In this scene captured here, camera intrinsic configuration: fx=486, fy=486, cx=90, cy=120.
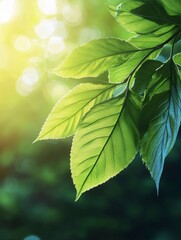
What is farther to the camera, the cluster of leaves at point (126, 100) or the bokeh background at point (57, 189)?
the bokeh background at point (57, 189)

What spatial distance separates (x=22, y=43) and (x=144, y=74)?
6.62 metres

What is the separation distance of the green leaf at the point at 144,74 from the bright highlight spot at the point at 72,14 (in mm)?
6167

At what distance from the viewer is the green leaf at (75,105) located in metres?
0.41

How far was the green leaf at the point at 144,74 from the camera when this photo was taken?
40 cm

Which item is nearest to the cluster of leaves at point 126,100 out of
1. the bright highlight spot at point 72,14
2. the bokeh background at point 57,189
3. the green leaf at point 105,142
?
the green leaf at point 105,142

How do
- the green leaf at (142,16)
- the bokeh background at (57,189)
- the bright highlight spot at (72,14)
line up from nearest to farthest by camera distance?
the green leaf at (142,16) < the bokeh background at (57,189) < the bright highlight spot at (72,14)

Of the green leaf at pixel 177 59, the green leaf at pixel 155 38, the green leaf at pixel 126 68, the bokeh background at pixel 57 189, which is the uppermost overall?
the green leaf at pixel 155 38

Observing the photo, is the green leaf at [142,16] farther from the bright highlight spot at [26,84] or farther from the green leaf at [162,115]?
the bright highlight spot at [26,84]

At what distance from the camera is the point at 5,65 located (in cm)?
646

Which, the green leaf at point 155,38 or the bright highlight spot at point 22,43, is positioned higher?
the green leaf at point 155,38

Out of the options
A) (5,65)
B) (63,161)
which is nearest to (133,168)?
(63,161)

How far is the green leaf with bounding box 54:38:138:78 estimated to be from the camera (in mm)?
409

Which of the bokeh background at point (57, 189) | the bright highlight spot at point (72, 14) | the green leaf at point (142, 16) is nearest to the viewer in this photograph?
the green leaf at point (142, 16)

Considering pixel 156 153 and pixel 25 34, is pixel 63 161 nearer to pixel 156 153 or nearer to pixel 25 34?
pixel 25 34
